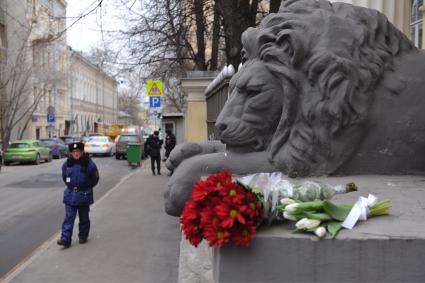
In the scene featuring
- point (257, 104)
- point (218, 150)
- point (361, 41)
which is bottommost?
point (218, 150)

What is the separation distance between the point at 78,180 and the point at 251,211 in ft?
19.1

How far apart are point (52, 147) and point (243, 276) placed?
109ft

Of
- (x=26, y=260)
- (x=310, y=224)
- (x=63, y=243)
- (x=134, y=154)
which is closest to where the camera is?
(x=310, y=224)

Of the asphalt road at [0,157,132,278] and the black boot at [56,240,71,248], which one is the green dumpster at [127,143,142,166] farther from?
A: the black boot at [56,240,71,248]

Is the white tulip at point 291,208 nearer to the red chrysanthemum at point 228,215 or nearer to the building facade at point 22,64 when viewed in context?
the red chrysanthemum at point 228,215

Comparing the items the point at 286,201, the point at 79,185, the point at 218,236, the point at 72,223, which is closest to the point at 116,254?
the point at 72,223

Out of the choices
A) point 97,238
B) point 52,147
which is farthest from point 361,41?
point 52,147

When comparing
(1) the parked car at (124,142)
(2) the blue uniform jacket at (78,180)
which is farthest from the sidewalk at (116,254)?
(1) the parked car at (124,142)

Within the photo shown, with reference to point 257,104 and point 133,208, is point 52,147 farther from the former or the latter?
point 257,104

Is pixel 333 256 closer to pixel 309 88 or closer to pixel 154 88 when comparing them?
pixel 309 88

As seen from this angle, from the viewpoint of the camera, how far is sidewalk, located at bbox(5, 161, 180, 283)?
581 cm

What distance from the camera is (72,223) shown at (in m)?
7.49

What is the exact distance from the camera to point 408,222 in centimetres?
246

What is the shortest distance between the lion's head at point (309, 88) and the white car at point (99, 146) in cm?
3063
